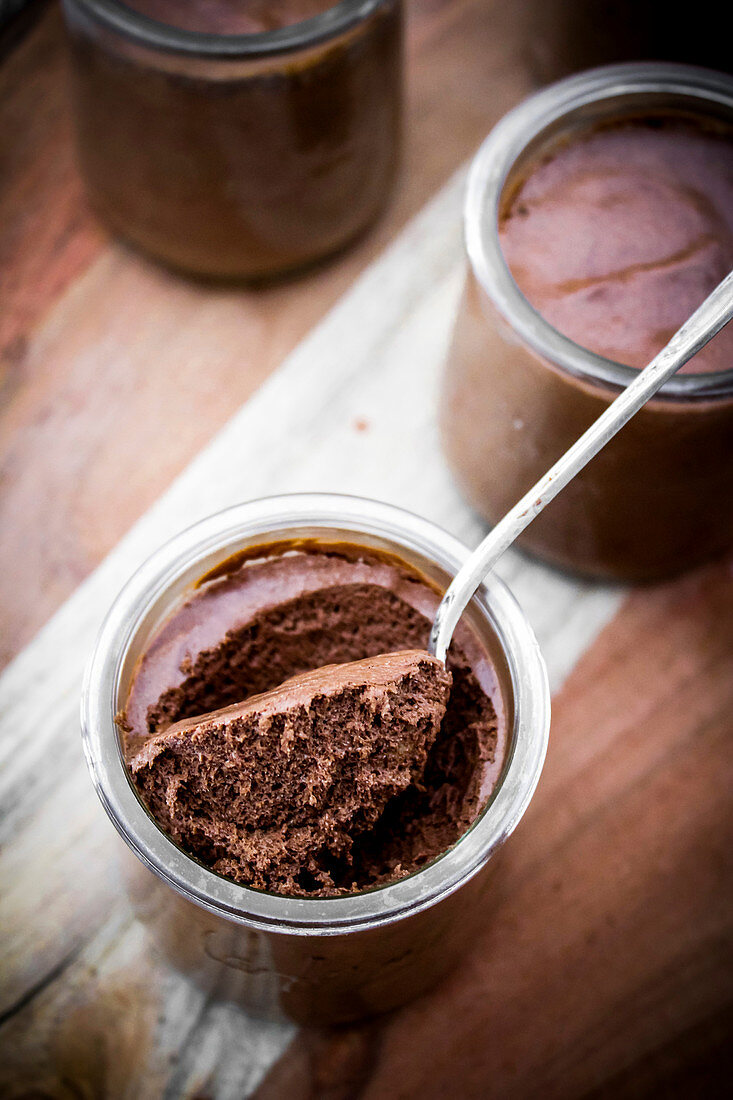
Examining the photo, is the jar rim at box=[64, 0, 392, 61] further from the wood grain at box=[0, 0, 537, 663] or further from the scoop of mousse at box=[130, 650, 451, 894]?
the scoop of mousse at box=[130, 650, 451, 894]

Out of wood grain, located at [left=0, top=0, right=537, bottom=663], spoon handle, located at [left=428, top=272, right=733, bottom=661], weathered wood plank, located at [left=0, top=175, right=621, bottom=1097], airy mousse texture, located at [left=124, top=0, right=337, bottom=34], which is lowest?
weathered wood plank, located at [left=0, top=175, right=621, bottom=1097]

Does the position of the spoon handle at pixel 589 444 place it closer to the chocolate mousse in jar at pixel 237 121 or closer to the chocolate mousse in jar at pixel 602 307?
the chocolate mousse in jar at pixel 602 307

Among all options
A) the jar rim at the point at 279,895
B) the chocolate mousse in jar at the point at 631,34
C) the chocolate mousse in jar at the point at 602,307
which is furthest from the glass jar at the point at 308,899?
the chocolate mousse in jar at the point at 631,34

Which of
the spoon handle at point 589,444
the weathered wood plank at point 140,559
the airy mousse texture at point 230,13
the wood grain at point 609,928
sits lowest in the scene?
the wood grain at point 609,928

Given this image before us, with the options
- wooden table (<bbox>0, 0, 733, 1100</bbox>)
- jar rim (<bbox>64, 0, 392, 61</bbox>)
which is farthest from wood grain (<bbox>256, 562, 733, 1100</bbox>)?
jar rim (<bbox>64, 0, 392, 61</bbox>)

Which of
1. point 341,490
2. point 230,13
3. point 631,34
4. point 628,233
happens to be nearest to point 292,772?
point 341,490
